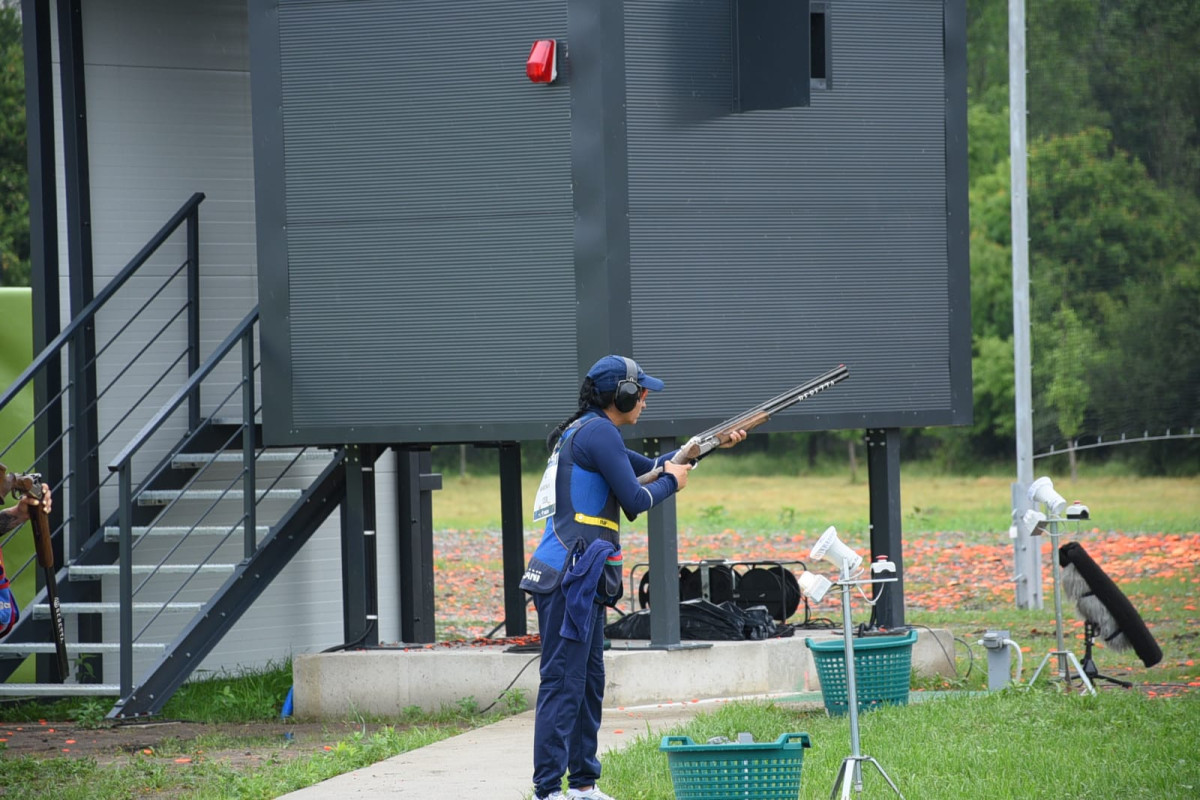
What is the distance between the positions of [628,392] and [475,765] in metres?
2.19

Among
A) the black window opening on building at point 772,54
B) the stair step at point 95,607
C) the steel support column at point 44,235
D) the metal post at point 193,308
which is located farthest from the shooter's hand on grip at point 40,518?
the black window opening on building at point 772,54

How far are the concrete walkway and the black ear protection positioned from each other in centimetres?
176

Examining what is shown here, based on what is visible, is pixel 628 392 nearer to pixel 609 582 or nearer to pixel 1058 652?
pixel 609 582

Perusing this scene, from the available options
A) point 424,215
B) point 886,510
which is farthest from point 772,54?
point 886,510

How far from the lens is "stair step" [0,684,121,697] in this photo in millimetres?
10531

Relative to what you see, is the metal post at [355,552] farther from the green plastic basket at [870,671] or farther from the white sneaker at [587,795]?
the white sneaker at [587,795]

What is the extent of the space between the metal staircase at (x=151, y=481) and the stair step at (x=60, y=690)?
13 millimetres

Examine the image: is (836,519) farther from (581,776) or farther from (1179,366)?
(581,776)

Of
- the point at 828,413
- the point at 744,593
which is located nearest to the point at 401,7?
the point at 828,413

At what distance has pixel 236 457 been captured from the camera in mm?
11961

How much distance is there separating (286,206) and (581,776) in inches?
190

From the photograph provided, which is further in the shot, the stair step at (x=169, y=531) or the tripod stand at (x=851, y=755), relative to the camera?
the stair step at (x=169, y=531)

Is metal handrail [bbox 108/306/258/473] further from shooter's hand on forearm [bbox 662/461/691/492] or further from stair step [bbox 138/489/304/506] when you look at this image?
shooter's hand on forearm [bbox 662/461/691/492]

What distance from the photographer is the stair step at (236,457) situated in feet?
38.3
